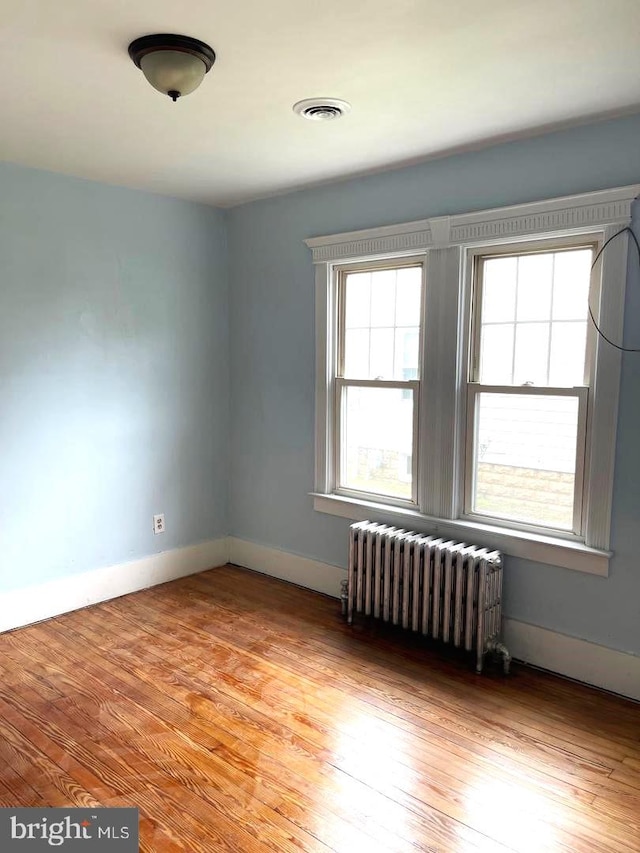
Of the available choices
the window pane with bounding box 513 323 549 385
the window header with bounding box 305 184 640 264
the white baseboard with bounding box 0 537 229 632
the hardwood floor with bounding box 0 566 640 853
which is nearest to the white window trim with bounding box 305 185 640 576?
the window header with bounding box 305 184 640 264

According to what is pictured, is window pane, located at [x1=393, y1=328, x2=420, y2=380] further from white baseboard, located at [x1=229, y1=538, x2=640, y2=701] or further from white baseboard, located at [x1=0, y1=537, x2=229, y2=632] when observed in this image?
white baseboard, located at [x1=0, y1=537, x2=229, y2=632]

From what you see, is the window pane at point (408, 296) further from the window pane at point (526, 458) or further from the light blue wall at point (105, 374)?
the light blue wall at point (105, 374)

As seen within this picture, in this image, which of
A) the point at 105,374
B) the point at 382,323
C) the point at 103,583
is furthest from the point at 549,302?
the point at 103,583

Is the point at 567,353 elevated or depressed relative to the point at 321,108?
depressed

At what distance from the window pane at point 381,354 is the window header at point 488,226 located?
465 mm

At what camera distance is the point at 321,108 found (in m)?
2.62

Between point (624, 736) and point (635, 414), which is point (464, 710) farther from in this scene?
point (635, 414)

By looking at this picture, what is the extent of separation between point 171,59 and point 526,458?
2.35 m

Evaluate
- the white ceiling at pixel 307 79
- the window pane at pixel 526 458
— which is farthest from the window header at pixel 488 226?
the window pane at pixel 526 458

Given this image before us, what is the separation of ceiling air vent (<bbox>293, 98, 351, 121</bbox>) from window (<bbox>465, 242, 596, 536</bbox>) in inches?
41.9

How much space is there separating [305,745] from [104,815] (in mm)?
781

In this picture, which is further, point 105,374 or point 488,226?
point 105,374

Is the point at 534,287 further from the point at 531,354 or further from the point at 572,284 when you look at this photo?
the point at 531,354

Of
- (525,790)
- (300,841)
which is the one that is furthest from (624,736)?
(300,841)
